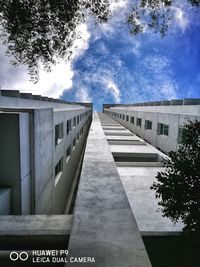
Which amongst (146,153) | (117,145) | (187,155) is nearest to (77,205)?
(187,155)

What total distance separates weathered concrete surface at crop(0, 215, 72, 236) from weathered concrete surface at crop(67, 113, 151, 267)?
29 cm

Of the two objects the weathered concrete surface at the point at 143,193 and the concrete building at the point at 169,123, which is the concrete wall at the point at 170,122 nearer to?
the concrete building at the point at 169,123

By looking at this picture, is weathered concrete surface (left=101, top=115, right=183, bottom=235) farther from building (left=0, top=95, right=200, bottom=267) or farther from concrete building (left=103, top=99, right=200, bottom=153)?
concrete building (left=103, top=99, right=200, bottom=153)

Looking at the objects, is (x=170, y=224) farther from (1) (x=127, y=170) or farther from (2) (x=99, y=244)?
(1) (x=127, y=170)

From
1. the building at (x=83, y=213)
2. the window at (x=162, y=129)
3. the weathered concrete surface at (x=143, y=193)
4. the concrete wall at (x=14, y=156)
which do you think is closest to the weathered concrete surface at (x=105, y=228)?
the building at (x=83, y=213)

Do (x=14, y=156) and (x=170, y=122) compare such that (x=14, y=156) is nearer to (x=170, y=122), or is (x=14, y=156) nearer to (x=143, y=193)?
(x=143, y=193)

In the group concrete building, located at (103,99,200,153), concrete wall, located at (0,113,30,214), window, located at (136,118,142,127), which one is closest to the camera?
concrete wall, located at (0,113,30,214)

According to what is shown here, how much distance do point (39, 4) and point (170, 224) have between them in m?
8.17

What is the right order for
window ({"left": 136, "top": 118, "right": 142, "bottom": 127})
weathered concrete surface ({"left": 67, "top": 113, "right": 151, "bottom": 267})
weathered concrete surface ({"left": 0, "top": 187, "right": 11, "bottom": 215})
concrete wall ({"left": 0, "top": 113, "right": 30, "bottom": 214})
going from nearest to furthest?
weathered concrete surface ({"left": 67, "top": 113, "right": 151, "bottom": 267}), weathered concrete surface ({"left": 0, "top": 187, "right": 11, "bottom": 215}), concrete wall ({"left": 0, "top": 113, "right": 30, "bottom": 214}), window ({"left": 136, "top": 118, "right": 142, "bottom": 127})

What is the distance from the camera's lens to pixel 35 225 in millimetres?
4164

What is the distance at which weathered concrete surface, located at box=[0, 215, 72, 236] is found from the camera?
3.96 meters

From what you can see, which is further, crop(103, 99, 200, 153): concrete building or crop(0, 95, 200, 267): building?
crop(103, 99, 200, 153): concrete building

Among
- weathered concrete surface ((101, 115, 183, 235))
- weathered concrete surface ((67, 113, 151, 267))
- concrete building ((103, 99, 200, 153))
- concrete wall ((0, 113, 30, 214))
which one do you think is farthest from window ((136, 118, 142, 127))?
concrete wall ((0, 113, 30, 214))

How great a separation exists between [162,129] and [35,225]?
14.6 metres
